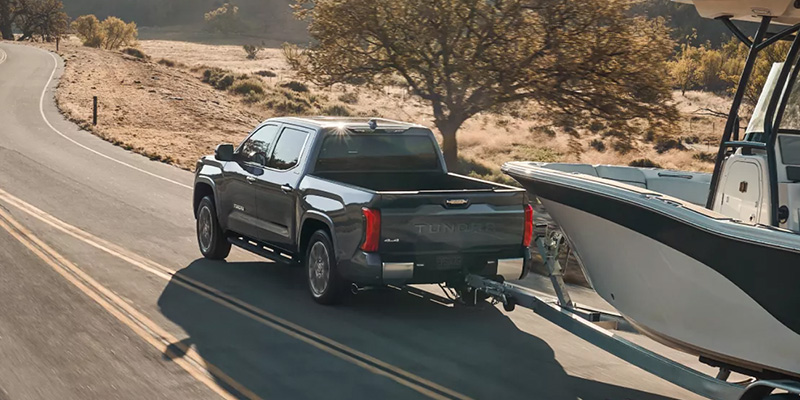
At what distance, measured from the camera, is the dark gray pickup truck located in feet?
30.0

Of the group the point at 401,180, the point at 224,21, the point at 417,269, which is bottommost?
the point at 417,269

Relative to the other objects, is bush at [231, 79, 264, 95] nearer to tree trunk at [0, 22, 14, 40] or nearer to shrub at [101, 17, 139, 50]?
shrub at [101, 17, 139, 50]

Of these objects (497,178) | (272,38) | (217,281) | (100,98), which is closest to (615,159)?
(497,178)

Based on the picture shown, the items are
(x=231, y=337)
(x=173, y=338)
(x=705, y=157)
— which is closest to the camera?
(x=173, y=338)

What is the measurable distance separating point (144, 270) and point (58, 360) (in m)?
3.69

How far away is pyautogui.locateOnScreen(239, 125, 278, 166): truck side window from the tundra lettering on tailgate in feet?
9.21

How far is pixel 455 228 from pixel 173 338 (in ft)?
9.26

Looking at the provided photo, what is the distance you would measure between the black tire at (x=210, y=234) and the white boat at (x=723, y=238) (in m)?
4.99

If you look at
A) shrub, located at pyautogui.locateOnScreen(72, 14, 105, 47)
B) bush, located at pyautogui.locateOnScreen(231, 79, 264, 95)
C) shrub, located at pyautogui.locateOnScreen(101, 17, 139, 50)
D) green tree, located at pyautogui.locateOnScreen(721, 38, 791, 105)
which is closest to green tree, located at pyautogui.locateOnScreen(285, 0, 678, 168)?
green tree, located at pyautogui.locateOnScreen(721, 38, 791, 105)

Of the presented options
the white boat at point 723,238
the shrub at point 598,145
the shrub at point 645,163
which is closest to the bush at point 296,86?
the shrub at point 598,145

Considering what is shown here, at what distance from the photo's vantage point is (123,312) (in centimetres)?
933

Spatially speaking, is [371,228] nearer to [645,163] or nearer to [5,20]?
[645,163]

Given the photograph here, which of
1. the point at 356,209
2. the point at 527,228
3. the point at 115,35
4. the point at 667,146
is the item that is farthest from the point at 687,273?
the point at 115,35

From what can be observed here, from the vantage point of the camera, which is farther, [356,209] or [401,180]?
[401,180]
